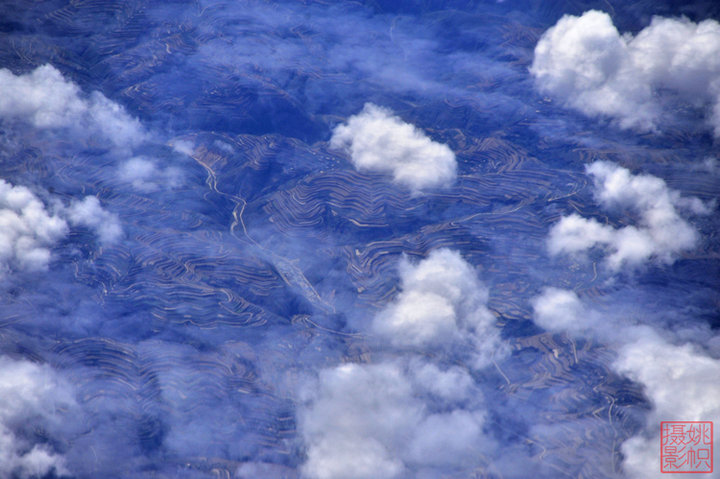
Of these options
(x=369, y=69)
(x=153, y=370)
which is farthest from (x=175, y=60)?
(x=153, y=370)

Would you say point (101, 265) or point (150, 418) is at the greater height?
point (101, 265)

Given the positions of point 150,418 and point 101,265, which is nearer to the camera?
point 150,418

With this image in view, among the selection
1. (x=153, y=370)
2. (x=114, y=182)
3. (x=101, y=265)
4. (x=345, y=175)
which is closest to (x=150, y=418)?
(x=153, y=370)

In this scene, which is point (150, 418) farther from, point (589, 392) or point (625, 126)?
point (625, 126)

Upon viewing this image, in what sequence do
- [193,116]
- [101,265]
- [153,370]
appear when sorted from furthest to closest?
[193,116] → [101,265] → [153,370]

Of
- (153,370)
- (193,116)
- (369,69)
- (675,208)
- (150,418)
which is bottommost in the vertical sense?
(150,418)

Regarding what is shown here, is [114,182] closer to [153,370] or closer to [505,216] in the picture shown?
[153,370]

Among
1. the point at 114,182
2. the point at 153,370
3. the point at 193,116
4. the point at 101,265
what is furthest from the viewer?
the point at 193,116
